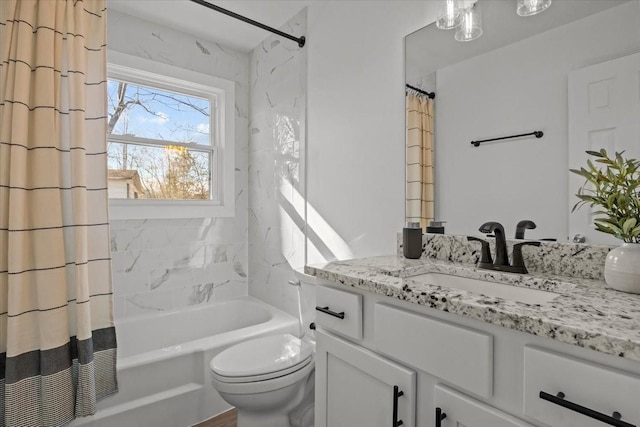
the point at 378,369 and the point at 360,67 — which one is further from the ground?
the point at 360,67

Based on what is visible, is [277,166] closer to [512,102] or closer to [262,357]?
[262,357]

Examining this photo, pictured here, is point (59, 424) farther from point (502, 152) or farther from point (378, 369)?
point (502, 152)

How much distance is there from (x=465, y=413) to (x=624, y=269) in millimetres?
553

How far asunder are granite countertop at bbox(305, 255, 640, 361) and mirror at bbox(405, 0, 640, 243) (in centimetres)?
26

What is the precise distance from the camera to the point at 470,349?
0.80 m

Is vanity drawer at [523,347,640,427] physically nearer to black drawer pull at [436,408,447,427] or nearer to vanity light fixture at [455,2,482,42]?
black drawer pull at [436,408,447,427]

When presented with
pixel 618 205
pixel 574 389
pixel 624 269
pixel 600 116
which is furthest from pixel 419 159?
pixel 574 389

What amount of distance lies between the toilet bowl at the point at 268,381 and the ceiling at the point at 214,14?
2024mm

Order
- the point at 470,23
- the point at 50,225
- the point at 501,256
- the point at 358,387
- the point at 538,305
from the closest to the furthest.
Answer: the point at 538,305 < the point at 358,387 < the point at 501,256 < the point at 470,23 < the point at 50,225

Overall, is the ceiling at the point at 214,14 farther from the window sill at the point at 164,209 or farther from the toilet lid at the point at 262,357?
the toilet lid at the point at 262,357

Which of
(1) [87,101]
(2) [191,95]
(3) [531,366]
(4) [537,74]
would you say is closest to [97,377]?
(1) [87,101]

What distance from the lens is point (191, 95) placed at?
278 cm

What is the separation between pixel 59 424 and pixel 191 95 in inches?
88.4

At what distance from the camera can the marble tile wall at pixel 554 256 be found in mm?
1085
